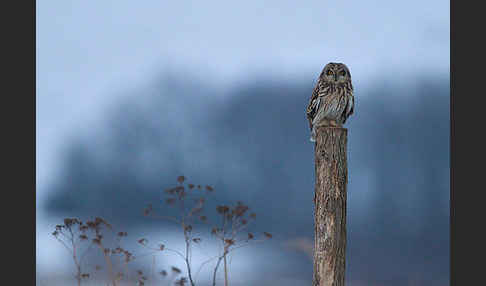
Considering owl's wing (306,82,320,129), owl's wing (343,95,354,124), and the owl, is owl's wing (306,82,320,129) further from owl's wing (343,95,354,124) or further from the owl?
Answer: owl's wing (343,95,354,124)

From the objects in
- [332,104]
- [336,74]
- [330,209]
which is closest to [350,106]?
[332,104]

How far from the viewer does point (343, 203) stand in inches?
184

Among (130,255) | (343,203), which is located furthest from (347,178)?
(130,255)

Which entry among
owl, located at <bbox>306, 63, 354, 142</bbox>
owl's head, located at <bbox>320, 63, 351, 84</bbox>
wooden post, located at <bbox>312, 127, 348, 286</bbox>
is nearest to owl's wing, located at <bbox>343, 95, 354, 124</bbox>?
owl, located at <bbox>306, 63, 354, 142</bbox>

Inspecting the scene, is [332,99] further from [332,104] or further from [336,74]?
[336,74]

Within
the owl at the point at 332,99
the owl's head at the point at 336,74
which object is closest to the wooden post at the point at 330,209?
the owl at the point at 332,99

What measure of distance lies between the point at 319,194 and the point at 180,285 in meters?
1.91

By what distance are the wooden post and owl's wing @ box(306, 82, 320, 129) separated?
Result: 419 millimetres

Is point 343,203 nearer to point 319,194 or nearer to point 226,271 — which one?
point 319,194

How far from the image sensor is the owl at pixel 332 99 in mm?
5020

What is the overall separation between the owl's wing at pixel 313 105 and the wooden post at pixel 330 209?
1.38 feet

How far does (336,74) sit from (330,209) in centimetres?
116

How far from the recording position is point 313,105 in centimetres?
512

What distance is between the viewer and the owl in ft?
16.5
